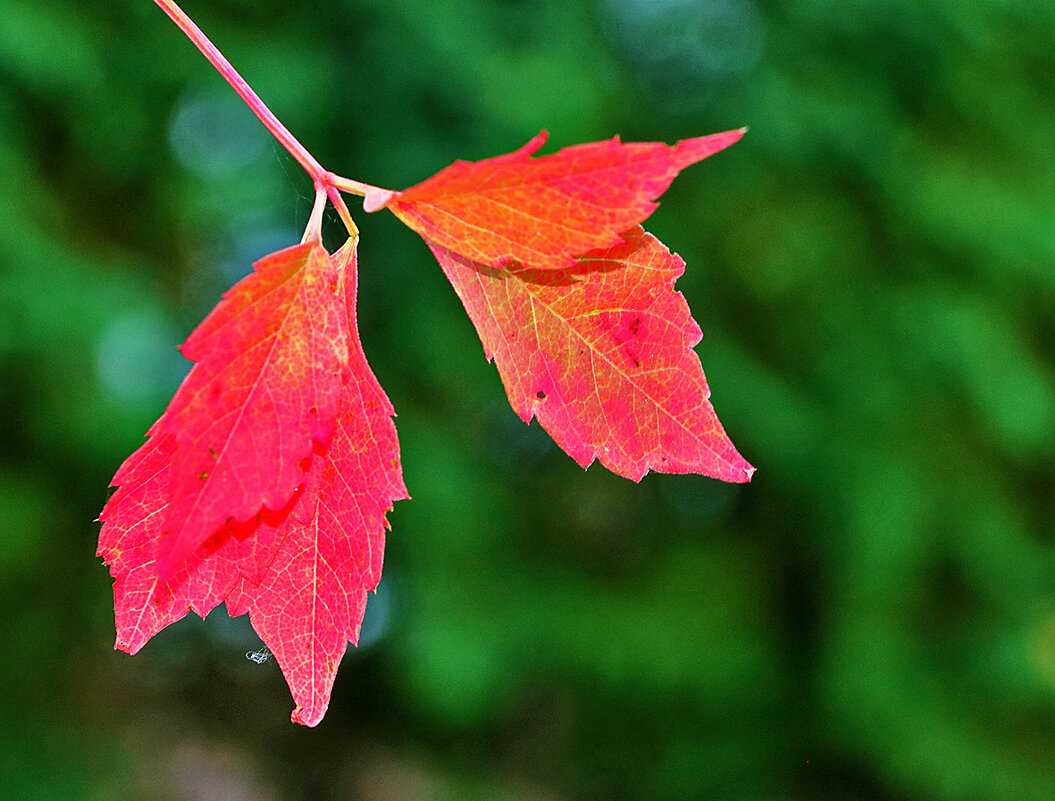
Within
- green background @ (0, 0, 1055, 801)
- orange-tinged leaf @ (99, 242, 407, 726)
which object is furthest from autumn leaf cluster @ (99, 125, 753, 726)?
green background @ (0, 0, 1055, 801)

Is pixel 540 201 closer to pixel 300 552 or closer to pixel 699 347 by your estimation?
pixel 300 552

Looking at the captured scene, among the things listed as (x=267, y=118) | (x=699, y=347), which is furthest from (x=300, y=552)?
(x=699, y=347)

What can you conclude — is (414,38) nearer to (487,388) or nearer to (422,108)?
(422,108)

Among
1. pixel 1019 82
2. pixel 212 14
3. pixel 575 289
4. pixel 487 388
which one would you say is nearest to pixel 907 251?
pixel 1019 82

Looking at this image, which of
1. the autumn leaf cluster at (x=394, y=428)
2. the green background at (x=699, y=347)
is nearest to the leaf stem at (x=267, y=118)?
the autumn leaf cluster at (x=394, y=428)

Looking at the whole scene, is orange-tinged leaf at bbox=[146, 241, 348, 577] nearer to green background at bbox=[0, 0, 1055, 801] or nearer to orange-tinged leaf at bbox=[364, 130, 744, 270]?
orange-tinged leaf at bbox=[364, 130, 744, 270]
